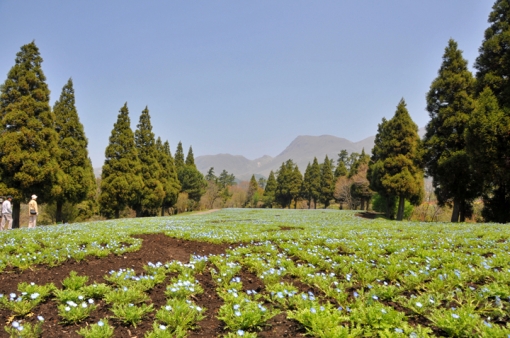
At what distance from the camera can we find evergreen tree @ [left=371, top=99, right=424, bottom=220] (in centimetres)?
2498

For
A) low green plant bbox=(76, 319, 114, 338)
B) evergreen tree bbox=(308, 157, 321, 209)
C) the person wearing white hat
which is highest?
evergreen tree bbox=(308, 157, 321, 209)

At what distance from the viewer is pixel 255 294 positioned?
14.0 ft

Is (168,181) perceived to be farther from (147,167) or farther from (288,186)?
(288,186)

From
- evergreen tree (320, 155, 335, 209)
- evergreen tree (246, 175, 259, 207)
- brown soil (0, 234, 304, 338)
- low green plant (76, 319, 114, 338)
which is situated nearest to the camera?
low green plant (76, 319, 114, 338)

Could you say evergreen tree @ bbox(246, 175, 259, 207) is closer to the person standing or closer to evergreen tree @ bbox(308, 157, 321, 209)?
evergreen tree @ bbox(308, 157, 321, 209)

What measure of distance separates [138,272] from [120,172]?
27148 mm

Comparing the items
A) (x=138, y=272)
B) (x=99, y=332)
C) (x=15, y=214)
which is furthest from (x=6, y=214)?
(x=99, y=332)

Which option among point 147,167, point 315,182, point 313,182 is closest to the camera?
point 147,167

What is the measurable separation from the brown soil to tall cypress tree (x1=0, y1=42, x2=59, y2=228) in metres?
15.6

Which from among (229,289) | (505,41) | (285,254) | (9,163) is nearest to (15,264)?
(229,289)

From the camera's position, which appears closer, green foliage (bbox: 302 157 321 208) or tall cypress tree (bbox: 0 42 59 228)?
tall cypress tree (bbox: 0 42 59 228)

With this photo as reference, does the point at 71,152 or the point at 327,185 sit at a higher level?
the point at 71,152

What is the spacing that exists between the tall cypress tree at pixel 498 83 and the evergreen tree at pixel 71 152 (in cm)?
2963

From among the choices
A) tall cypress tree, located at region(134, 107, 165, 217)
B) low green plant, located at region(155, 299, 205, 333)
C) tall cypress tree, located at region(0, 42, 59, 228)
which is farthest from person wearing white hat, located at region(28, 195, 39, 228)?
tall cypress tree, located at region(134, 107, 165, 217)
